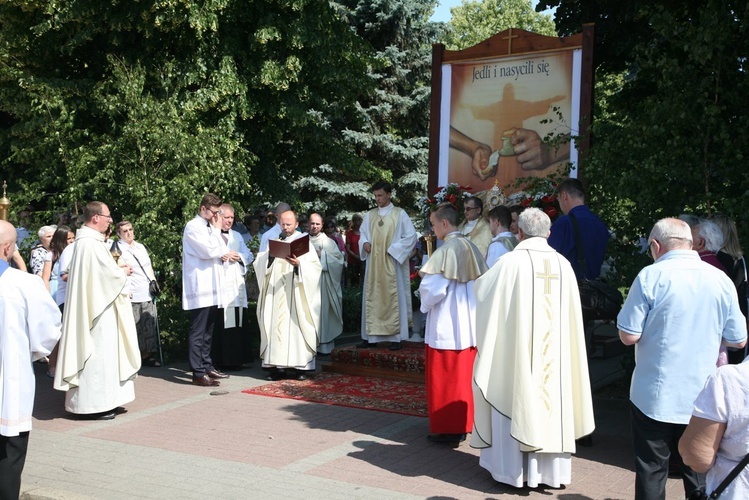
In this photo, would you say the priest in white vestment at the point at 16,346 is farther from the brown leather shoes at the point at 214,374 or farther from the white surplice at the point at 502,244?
the brown leather shoes at the point at 214,374

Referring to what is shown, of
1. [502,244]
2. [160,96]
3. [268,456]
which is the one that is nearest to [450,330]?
[502,244]

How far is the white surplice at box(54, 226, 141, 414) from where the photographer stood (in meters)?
8.34

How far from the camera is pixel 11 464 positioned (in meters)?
5.21

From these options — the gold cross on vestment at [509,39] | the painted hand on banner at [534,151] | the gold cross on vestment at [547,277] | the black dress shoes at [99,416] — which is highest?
the gold cross on vestment at [509,39]

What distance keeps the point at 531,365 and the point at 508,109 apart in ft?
19.3

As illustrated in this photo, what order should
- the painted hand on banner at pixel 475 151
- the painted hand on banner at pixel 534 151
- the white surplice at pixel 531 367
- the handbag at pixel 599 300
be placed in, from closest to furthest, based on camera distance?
the white surplice at pixel 531 367 < the handbag at pixel 599 300 < the painted hand on banner at pixel 534 151 < the painted hand on banner at pixel 475 151

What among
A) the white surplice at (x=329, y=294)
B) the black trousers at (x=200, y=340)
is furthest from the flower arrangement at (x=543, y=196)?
the black trousers at (x=200, y=340)

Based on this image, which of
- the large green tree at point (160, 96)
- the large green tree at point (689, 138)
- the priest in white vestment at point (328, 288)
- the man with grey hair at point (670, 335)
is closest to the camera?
the man with grey hair at point (670, 335)

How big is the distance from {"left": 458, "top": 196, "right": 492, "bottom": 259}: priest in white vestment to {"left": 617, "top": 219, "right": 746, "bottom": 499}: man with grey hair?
495 cm

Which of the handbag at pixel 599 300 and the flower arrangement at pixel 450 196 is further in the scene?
the flower arrangement at pixel 450 196

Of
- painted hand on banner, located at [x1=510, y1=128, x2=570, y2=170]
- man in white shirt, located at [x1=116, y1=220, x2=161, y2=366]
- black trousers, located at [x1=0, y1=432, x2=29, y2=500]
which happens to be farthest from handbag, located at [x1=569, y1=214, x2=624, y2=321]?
man in white shirt, located at [x1=116, y1=220, x2=161, y2=366]

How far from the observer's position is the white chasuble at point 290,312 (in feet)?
34.3

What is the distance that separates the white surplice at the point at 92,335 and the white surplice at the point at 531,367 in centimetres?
400

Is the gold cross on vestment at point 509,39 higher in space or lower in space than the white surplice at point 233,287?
higher
